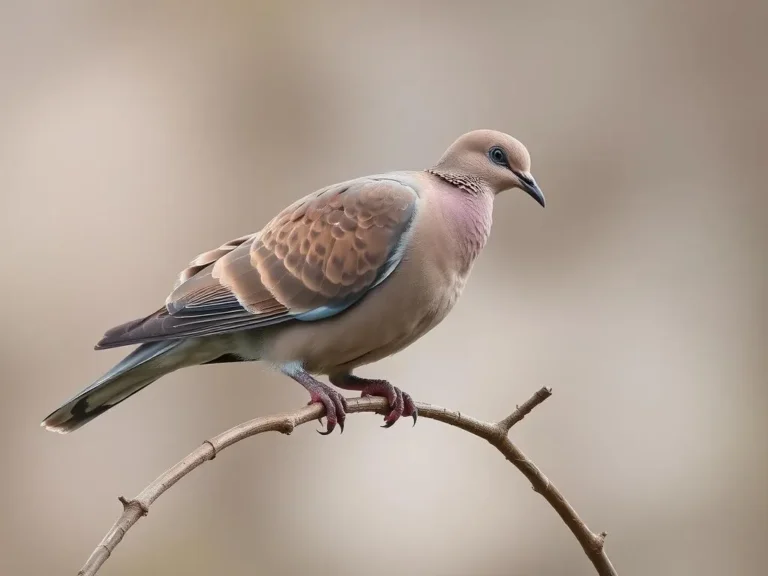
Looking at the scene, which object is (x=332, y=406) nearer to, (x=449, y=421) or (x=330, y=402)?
(x=330, y=402)

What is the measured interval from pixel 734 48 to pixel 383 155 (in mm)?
1896

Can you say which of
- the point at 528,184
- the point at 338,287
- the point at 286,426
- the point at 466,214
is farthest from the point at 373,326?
the point at 286,426

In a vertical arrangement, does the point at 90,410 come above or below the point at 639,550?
above

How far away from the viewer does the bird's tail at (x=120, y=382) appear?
1.83 meters

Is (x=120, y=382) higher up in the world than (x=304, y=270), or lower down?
lower down

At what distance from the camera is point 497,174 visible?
200 cm

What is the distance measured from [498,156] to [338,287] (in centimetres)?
43

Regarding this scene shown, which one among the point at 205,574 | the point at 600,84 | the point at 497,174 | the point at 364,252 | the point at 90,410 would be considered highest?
the point at 600,84

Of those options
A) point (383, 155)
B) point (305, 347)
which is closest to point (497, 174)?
point (305, 347)

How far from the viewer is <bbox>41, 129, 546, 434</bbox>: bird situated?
1.86 metres

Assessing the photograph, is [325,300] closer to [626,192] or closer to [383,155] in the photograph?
[383,155]

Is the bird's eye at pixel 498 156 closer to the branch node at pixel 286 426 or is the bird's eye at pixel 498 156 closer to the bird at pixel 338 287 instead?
the bird at pixel 338 287

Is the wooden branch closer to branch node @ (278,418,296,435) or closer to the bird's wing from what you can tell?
branch node @ (278,418,296,435)

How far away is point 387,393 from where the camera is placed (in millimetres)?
1926
